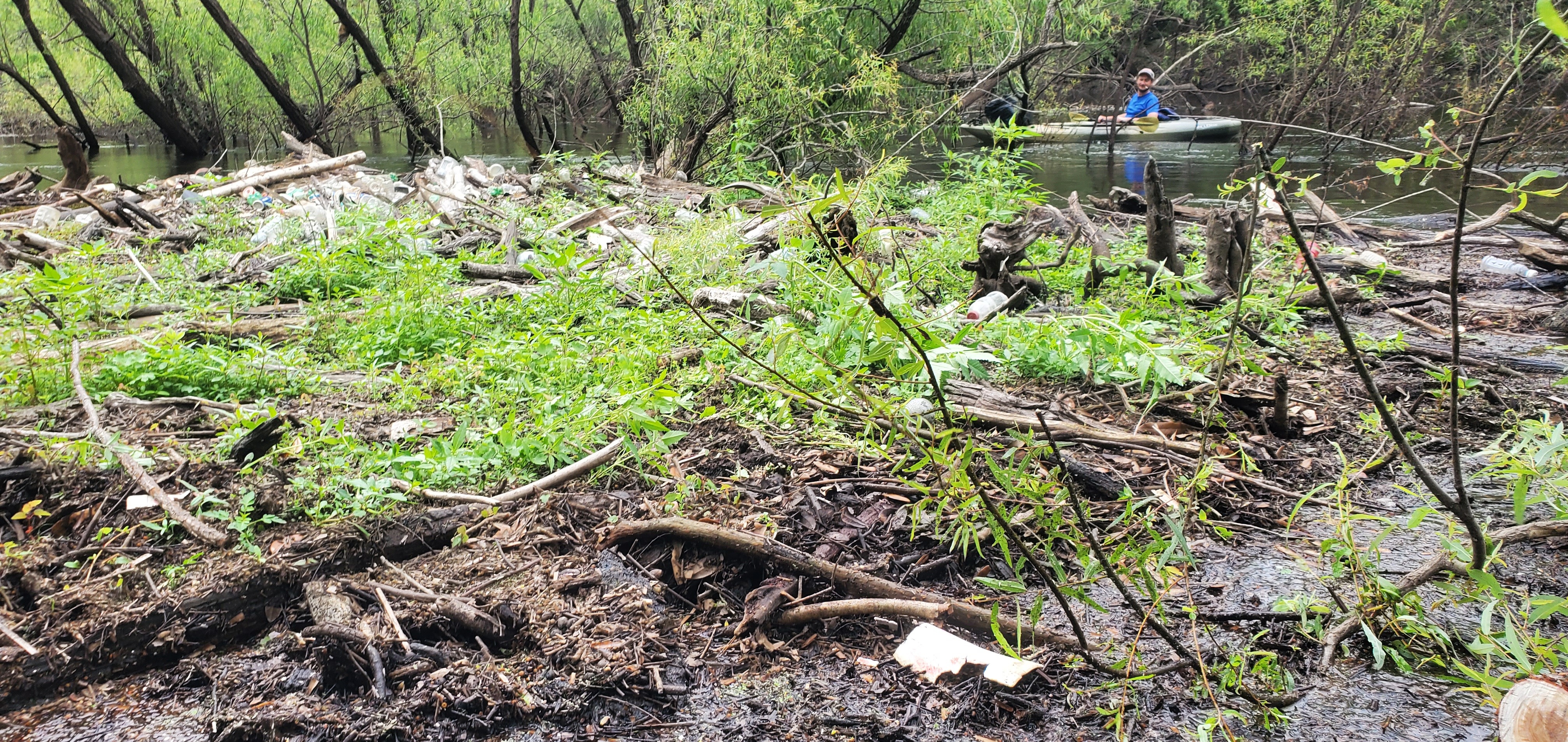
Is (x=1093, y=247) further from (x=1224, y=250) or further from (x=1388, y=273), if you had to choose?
(x=1388, y=273)

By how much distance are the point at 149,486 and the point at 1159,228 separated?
516cm

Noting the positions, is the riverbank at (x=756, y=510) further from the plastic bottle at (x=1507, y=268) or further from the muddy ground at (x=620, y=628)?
the plastic bottle at (x=1507, y=268)

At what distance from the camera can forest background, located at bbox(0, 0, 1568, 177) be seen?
10.6 meters

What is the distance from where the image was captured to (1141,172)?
1463 centimetres

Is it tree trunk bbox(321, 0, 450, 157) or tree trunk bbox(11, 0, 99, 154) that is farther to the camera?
tree trunk bbox(321, 0, 450, 157)

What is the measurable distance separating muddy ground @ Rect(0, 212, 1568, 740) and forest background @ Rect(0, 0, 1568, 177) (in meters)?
3.63

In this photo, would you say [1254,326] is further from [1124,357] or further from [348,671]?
[348,671]

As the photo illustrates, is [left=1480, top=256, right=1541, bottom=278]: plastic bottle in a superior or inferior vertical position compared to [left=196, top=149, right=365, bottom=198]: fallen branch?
inferior

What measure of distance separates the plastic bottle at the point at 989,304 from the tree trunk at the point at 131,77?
1417 cm

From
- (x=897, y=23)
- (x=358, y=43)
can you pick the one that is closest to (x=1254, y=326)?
(x=897, y=23)

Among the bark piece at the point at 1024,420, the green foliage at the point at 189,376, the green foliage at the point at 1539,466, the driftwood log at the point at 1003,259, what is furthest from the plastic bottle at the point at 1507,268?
the green foliage at the point at 189,376

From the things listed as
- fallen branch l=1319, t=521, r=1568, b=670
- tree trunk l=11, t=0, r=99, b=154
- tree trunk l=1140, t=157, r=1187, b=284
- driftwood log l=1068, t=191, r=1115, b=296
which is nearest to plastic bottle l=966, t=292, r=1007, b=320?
driftwood log l=1068, t=191, r=1115, b=296

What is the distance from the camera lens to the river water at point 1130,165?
1077 cm

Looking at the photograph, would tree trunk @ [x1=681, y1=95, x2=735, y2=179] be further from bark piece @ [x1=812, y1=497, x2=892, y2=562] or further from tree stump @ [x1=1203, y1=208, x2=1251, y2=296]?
bark piece @ [x1=812, y1=497, x2=892, y2=562]
